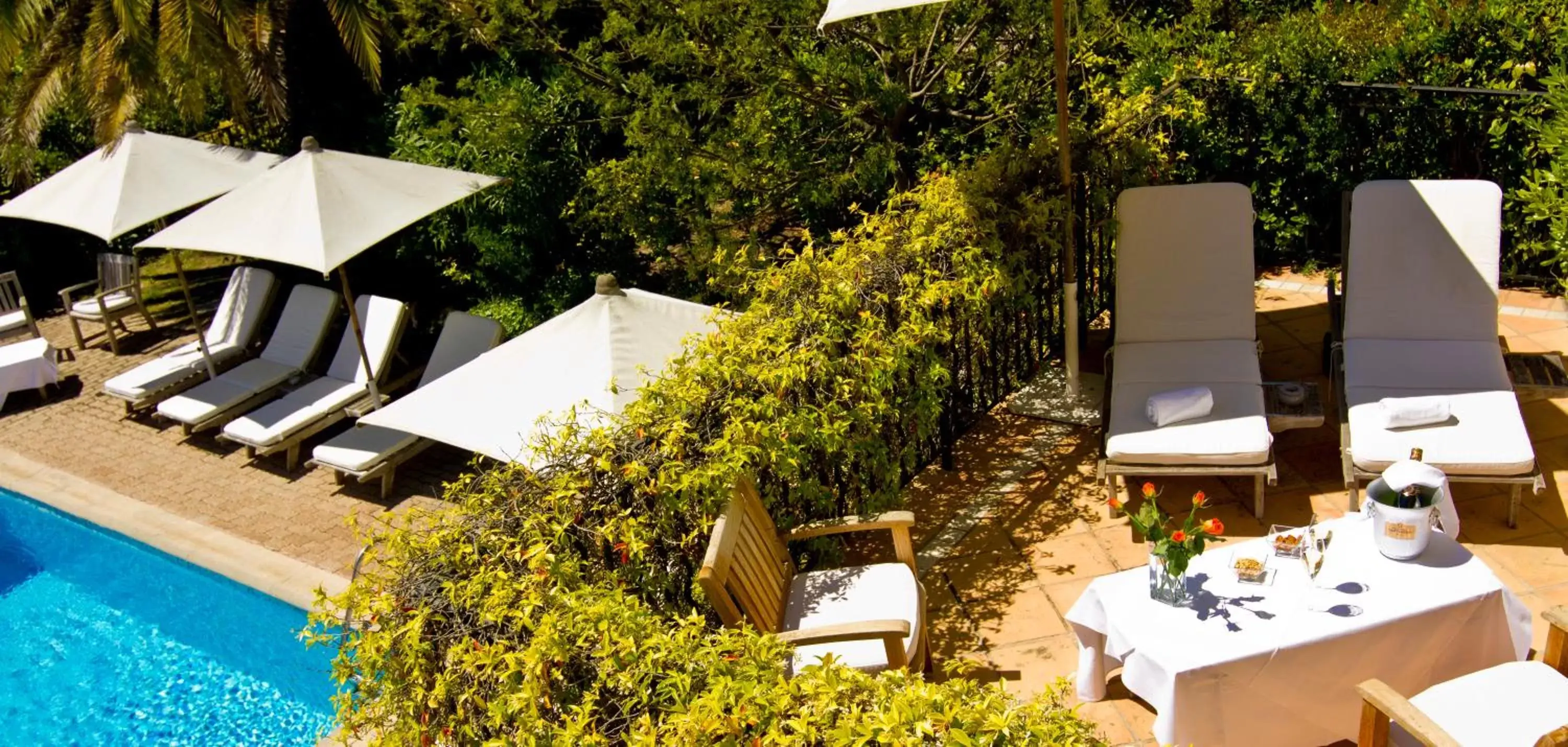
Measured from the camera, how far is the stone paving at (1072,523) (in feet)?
17.3

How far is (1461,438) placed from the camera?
18.4ft

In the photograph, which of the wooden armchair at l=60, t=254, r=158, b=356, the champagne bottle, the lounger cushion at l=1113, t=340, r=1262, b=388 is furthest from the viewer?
the wooden armchair at l=60, t=254, r=158, b=356

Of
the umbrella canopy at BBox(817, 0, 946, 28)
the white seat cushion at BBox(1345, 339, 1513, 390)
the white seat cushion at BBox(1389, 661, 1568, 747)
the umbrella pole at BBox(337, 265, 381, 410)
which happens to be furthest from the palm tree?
the white seat cushion at BBox(1389, 661, 1568, 747)

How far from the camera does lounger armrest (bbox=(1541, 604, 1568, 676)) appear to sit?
13.3 ft

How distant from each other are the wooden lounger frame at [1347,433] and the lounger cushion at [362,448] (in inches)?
232

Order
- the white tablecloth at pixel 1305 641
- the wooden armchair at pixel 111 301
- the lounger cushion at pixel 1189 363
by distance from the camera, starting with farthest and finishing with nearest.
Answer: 1. the wooden armchair at pixel 111 301
2. the lounger cushion at pixel 1189 363
3. the white tablecloth at pixel 1305 641

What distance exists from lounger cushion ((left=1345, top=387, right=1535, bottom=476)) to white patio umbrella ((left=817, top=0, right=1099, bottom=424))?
5.35 ft

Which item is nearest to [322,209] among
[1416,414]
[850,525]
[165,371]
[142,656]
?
[165,371]

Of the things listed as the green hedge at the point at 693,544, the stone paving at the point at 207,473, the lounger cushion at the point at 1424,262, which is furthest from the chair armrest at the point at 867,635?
the stone paving at the point at 207,473

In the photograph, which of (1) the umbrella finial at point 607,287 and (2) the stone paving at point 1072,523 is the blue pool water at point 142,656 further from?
(2) the stone paving at point 1072,523

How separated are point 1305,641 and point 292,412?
25.1 feet

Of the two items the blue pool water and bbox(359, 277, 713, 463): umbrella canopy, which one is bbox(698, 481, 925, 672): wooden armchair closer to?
bbox(359, 277, 713, 463): umbrella canopy

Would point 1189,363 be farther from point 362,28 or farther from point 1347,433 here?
point 362,28

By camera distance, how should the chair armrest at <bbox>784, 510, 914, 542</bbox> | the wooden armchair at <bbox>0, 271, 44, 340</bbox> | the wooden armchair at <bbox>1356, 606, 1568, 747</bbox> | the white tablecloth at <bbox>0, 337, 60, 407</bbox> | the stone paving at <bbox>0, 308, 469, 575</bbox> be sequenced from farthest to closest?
the wooden armchair at <bbox>0, 271, 44, 340</bbox>, the white tablecloth at <bbox>0, 337, 60, 407</bbox>, the stone paving at <bbox>0, 308, 469, 575</bbox>, the chair armrest at <bbox>784, 510, 914, 542</bbox>, the wooden armchair at <bbox>1356, 606, 1568, 747</bbox>
